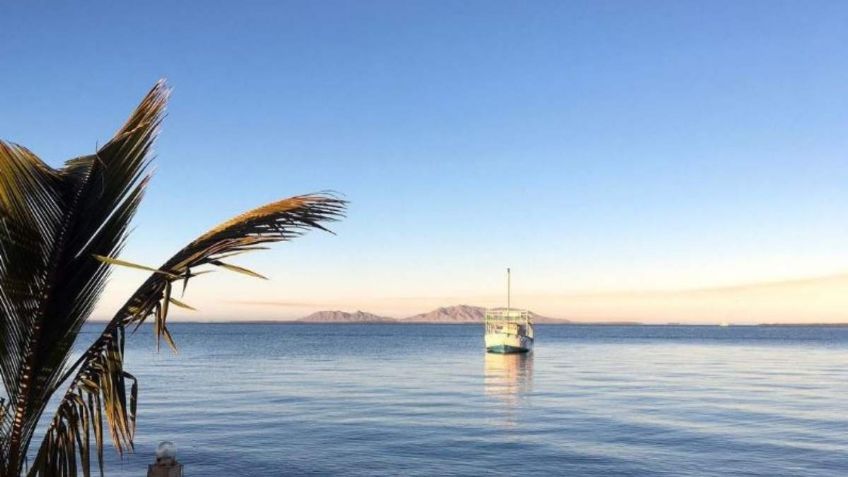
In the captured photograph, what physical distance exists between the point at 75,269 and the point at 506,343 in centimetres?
8184

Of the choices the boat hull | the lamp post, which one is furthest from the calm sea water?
the boat hull

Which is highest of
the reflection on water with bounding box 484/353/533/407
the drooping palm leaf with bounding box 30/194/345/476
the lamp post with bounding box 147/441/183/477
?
the drooping palm leaf with bounding box 30/194/345/476

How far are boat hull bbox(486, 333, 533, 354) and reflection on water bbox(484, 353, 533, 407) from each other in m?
1.24

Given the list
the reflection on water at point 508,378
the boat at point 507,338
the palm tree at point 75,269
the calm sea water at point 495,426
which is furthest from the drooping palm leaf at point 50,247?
the boat at point 507,338

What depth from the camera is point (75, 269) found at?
4.80 metres

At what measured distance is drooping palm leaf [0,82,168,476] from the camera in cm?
455

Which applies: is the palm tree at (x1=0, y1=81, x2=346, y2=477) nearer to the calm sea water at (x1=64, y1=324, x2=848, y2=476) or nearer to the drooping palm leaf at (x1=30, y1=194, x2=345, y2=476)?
the drooping palm leaf at (x1=30, y1=194, x2=345, y2=476)

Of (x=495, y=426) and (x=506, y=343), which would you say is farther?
(x=506, y=343)

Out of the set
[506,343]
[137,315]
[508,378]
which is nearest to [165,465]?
[137,315]

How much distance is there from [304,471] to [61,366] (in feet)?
58.6

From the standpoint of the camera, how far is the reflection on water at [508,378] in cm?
4509

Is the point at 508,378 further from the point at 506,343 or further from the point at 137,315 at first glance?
the point at 137,315

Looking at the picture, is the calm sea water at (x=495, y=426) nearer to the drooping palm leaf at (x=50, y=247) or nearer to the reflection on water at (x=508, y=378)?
the reflection on water at (x=508, y=378)

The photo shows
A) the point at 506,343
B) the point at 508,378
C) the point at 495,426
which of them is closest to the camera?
the point at 495,426
